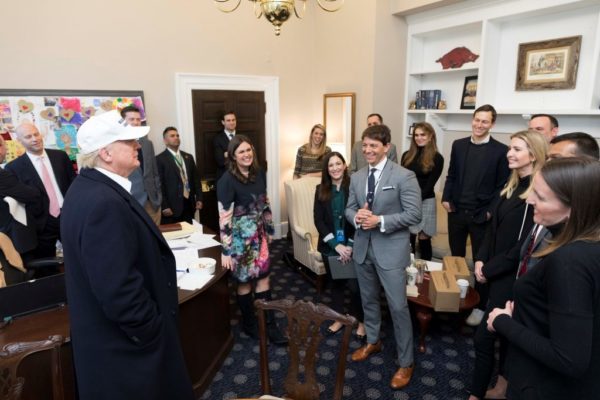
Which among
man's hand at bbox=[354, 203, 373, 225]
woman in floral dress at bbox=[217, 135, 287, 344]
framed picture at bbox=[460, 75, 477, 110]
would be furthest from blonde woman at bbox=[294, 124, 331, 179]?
man's hand at bbox=[354, 203, 373, 225]

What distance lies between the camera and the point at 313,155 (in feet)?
15.7

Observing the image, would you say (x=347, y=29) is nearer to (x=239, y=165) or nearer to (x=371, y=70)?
(x=371, y=70)

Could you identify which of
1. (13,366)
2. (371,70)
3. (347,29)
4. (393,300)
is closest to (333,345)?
(393,300)

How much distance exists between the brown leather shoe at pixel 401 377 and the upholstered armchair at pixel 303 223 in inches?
53.1

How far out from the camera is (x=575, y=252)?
1.06 m

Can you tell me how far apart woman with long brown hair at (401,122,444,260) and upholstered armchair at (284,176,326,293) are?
1000mm

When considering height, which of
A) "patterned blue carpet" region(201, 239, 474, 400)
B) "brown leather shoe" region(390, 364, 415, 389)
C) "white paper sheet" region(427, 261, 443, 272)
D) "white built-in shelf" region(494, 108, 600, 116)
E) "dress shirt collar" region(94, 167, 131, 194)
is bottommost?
"patterned blue carpet" region(201, 239, 474, 400)

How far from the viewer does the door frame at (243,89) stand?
458cm

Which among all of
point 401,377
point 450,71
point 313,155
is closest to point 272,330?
point 401,377

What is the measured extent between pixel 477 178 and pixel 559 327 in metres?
2.22

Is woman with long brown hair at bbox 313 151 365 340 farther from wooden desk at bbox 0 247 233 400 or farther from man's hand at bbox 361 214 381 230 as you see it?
wooden desk at bbox 0 247 233 400

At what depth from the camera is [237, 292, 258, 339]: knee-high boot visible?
2932mm

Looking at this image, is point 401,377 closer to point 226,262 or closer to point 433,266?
point 433,266

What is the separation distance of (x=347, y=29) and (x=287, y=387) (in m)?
4.52
